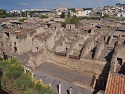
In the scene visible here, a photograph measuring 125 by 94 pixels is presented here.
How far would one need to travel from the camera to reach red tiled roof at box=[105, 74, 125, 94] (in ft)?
56.3

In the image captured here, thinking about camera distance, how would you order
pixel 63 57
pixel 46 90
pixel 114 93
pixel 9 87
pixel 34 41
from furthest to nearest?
pixel 34 41 < pixel 63 57 < pixel 9 87 < pixel 46 90 < pixel 114 93

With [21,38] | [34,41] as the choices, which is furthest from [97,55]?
[21,38]

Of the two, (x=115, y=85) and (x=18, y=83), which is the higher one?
(x=115, y=85)

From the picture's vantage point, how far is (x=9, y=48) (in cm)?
3816

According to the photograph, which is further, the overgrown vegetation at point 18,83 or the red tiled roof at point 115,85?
the overgrown vegetation at point 18,83

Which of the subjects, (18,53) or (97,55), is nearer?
(97,55)

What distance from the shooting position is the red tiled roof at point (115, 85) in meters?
17.2

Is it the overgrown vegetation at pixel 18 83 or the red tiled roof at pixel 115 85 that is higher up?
the red tiled roof at pixel 115 85

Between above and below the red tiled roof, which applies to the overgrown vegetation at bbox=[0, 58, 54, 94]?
below

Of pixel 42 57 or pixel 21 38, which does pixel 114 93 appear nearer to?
pixel 42 57

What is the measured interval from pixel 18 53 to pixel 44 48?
9516mm

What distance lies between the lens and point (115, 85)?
17.7 metres

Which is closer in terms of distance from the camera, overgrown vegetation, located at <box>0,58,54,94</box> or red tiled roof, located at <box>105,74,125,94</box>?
red tiled roof, located at <box>105,74,125,94</box>

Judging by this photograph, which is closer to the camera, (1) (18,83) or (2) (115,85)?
(2) (115,85)
